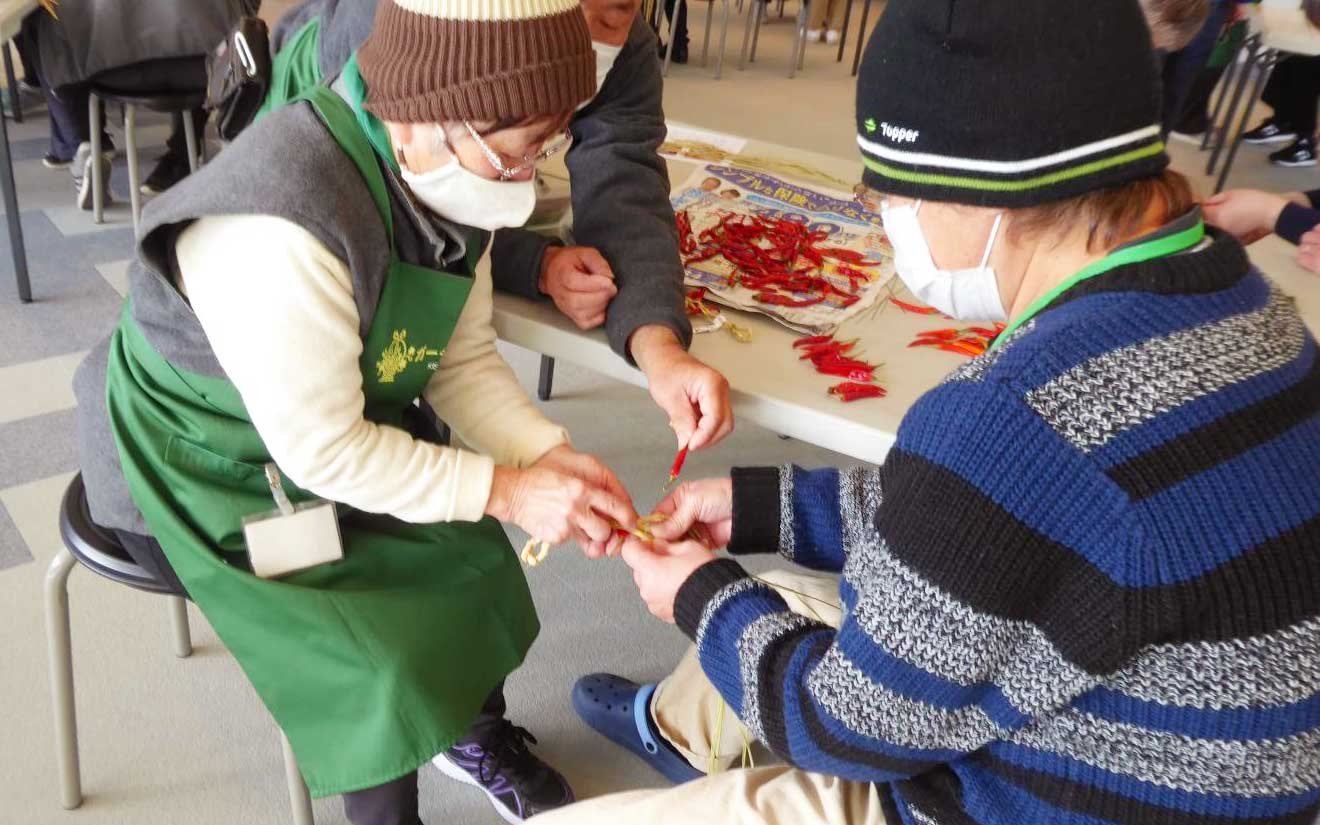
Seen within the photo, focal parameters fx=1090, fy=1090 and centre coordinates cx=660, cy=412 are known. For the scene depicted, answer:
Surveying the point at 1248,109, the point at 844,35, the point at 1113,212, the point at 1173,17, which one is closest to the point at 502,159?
the point at 1113,212

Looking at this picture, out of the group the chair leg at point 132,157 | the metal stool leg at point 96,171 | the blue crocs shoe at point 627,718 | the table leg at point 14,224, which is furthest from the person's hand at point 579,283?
the metal stool leg at point 96,171

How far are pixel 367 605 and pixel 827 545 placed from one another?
20.0 inches

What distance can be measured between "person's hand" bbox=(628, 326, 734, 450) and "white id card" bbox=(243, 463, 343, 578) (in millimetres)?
395

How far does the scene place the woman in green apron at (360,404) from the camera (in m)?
1.05

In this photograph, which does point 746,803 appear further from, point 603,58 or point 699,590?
point 603,58

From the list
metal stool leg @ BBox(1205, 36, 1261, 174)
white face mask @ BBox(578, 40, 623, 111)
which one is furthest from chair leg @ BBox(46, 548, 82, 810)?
metal stool leg @ BBox(1205, 36, 1261, 174)

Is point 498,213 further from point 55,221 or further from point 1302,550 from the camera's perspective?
point 55,221

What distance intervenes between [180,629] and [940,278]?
148cm

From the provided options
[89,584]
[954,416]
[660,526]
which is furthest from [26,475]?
[954,416]

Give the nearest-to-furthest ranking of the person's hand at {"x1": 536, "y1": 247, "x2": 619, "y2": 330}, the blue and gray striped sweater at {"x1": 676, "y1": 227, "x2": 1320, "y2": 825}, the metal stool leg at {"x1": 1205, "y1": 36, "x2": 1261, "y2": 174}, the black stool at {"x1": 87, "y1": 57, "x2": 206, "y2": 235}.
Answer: the blue and gray striped sweater at {"x1": 676, "y1": 227, "x2": 1320, "y2": 825} → the person's hand at {"x1": 536, "y1": 247, "x2": 619, "y2": 330} → the black stool at {"x1": 87, "y1": 57, "x2": 206, "y2": 235} → the metal stool leg at {"x1": 1205, "y1": 36, "x2": 1261, "y2": 174}

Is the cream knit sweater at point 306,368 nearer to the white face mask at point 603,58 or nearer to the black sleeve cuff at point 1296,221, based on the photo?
the white face mask at point 603,58

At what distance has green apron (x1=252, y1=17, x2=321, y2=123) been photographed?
1463 millimetres

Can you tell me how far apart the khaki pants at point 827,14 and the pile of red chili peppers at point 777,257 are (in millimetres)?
5677

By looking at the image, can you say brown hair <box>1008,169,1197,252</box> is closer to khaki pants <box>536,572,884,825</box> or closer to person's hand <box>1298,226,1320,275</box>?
khaki pants <box>536,572,884,825</box>
